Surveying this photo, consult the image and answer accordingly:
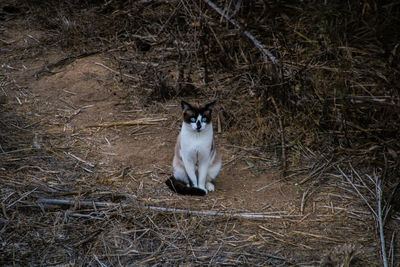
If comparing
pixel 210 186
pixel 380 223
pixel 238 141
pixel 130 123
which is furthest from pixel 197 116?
pixel 380 223

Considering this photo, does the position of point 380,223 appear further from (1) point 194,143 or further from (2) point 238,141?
(2) point 238,141

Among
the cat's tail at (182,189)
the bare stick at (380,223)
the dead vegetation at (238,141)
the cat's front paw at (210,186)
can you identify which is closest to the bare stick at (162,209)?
the dead vegetation at (238,141)

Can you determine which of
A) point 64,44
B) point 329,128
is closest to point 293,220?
point 329,128

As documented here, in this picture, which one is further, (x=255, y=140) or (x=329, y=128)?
(x=255, y=140)

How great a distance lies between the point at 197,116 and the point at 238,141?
126 centimetres

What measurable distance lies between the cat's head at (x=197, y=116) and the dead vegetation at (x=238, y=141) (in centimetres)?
79

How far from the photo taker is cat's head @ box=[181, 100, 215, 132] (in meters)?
4.06

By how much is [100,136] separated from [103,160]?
56cm

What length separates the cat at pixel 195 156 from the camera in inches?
162

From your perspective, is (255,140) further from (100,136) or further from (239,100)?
(100,136)

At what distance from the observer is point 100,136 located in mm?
5188

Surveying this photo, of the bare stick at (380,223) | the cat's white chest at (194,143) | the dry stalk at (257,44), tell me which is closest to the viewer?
the bare stick at (380,223)

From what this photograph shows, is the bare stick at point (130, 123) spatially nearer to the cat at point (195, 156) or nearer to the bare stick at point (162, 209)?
the cat at point (195, 156)

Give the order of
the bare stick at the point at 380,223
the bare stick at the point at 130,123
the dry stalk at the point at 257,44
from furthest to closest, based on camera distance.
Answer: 1. the bare stick at the point at 130,123
2. the dry stalk at the point at 257,44
3. the bare stick at the point at 380,223
